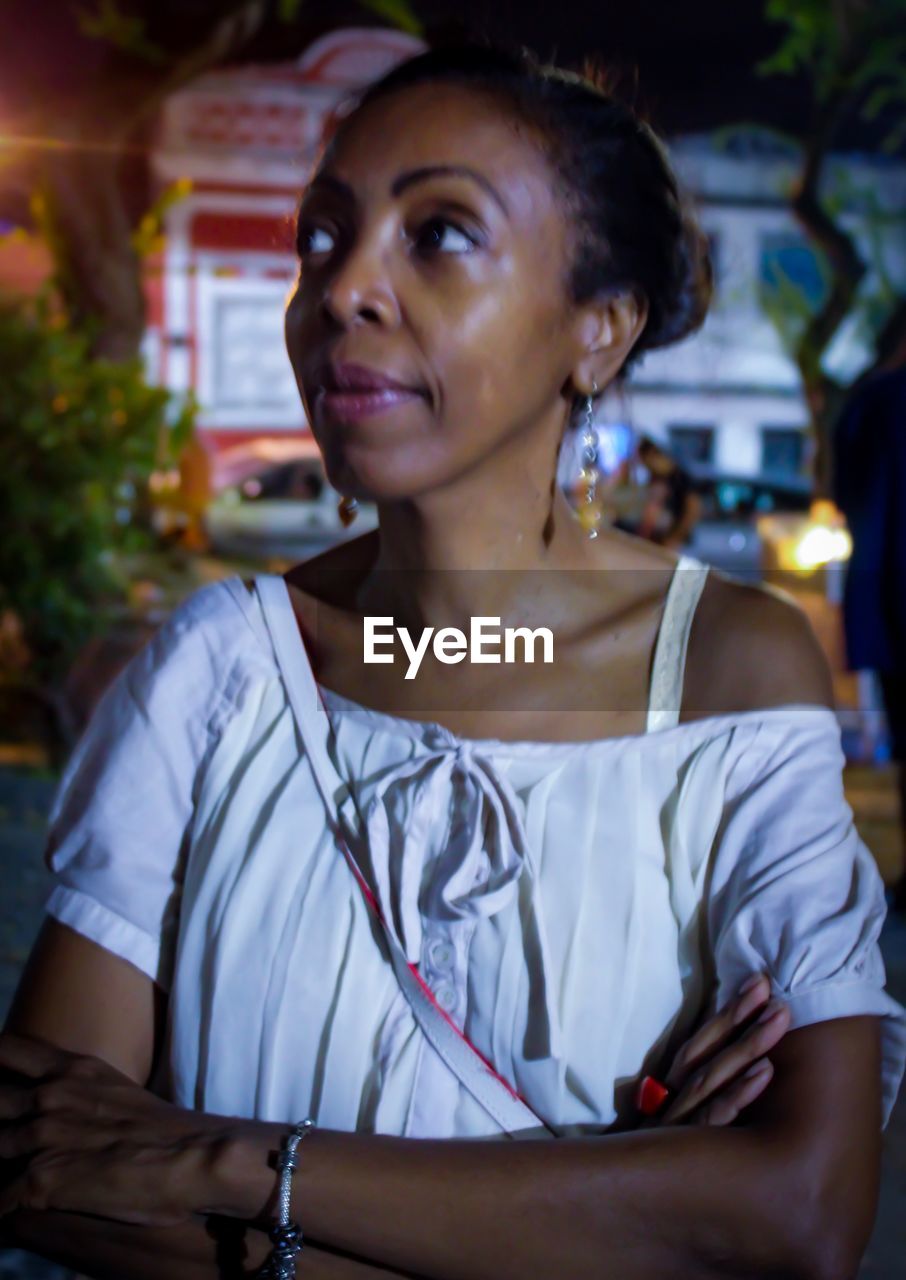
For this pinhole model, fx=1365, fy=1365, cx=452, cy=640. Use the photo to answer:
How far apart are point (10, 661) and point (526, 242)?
4406mm

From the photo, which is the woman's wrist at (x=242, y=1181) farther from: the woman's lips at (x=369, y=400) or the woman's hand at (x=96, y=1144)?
the woman's lips at (x=369, y=400)

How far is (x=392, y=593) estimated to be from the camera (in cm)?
157

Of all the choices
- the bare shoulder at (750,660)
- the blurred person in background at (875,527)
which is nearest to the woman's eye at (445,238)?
the bare shoulder at (750,660)

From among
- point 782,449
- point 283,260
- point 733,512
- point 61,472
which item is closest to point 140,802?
point 61,472

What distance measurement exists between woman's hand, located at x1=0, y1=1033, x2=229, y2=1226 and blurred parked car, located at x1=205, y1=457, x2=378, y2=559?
6915 millimetres

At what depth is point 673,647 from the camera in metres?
1.46

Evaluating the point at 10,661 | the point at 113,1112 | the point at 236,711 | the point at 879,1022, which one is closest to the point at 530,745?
the point at 236,711

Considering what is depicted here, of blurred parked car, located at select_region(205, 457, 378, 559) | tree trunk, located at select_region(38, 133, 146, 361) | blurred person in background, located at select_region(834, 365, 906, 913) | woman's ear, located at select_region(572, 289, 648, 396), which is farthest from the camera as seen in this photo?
blurred parked car, located at select_region(205, 457, 378, 559)

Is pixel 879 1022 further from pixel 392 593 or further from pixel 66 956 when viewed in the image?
pixel 66 956

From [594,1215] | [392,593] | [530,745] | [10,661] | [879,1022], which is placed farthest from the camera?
[10,661]

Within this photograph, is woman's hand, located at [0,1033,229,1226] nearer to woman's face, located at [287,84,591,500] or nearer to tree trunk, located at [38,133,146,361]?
woman's face, located at [287,84,591,500]

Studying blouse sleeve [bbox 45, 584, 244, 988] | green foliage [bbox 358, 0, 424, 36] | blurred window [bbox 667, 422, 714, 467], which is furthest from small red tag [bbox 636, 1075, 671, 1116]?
blurred window [bbox 667, 422, 714, 467]

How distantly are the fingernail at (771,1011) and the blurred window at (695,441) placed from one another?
288 inches

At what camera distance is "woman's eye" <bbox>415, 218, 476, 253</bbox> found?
1358 millimetres
